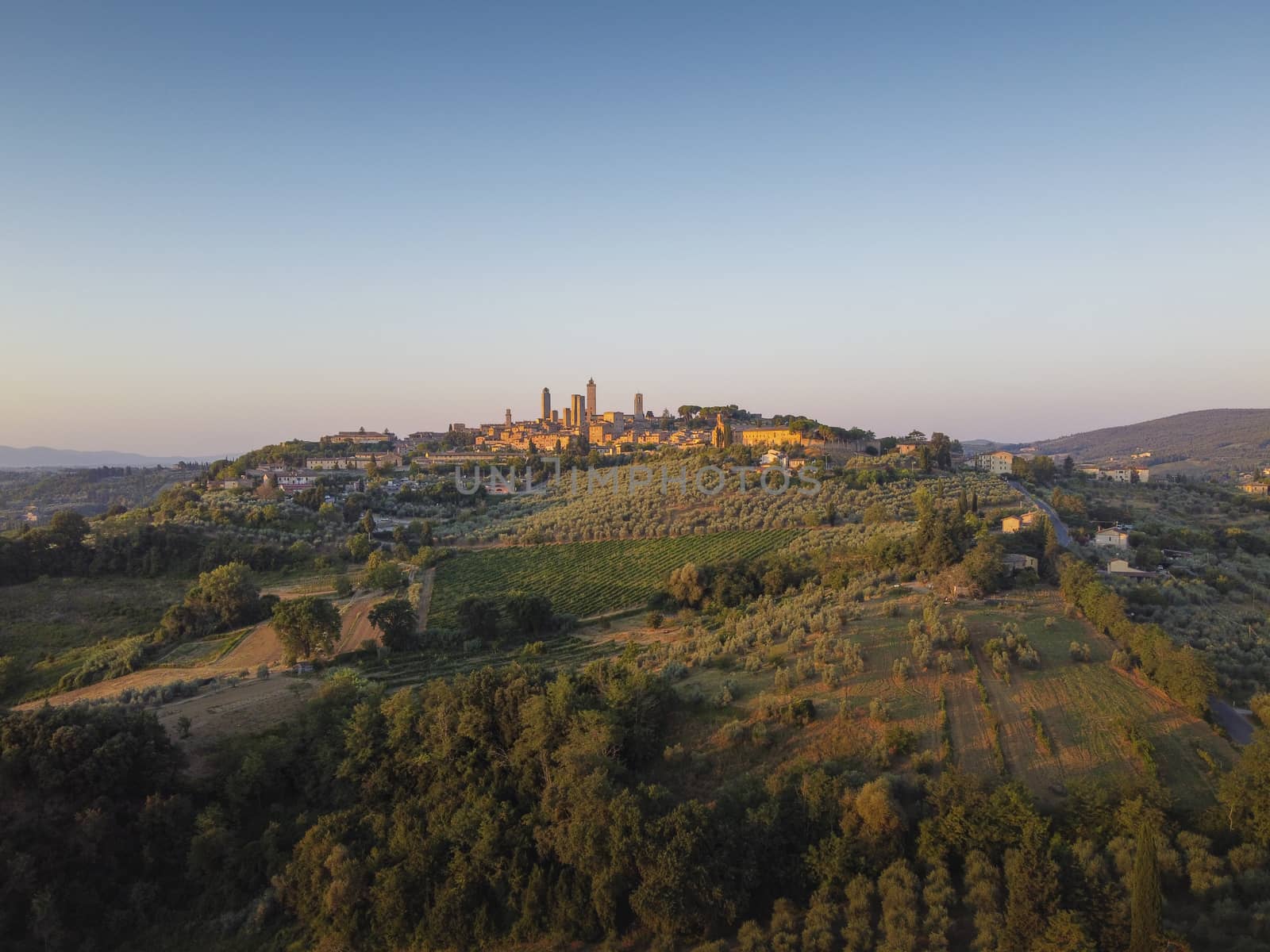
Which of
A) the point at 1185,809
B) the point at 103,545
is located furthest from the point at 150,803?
the point at 103,545

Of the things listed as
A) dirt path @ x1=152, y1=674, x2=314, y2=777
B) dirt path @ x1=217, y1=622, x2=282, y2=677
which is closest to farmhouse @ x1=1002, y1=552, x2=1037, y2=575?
dirt path @ x1=152, y1=674, x2=314, y2=777

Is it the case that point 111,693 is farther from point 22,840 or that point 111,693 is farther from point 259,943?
point 259,943

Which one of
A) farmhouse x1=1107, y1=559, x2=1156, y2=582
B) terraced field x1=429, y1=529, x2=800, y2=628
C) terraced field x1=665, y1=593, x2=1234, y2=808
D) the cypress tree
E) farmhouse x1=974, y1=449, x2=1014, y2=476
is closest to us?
the cypress tree

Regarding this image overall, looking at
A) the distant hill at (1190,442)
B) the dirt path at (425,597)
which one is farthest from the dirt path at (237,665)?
the distant hill at (1190,442)

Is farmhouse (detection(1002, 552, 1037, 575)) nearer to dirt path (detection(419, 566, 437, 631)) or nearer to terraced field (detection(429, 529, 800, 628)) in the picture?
terraced field (detection(429, 529, 800, 628))

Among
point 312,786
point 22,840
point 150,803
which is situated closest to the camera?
point 22,840

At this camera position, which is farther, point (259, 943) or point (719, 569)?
point (719, 569)
